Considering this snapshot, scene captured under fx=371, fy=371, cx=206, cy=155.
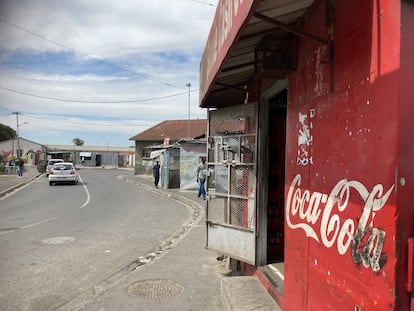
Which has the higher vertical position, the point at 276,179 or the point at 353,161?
the point at 353,161

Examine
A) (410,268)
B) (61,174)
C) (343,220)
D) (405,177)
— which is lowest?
(61,174)

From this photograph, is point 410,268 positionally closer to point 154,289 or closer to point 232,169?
point 232,169

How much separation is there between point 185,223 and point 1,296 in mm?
6743

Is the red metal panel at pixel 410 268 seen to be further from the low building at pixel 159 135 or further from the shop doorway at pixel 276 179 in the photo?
the low building at pixel 159 135

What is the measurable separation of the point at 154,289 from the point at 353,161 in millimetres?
4067

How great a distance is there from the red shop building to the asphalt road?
2.99 meters

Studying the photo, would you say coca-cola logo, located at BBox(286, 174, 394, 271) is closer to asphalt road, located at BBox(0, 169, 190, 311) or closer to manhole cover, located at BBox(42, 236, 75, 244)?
asphalt road, located at BBox(0, 169, 190, 311)

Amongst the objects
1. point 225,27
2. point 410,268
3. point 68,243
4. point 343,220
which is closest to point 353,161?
point 343,220

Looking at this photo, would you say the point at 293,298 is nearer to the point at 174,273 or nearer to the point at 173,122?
the point at 174,273

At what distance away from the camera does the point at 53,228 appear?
10.0m

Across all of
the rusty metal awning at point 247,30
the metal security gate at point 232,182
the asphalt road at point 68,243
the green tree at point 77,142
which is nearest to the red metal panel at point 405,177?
the rusty metal awning at point 247,30

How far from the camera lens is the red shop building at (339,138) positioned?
1.96 m

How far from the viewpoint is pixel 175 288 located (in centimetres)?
561

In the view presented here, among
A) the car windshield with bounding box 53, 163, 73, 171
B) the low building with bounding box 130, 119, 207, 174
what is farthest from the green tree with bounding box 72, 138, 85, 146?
the car windshield with bounding box 53, 163, 73, 171
